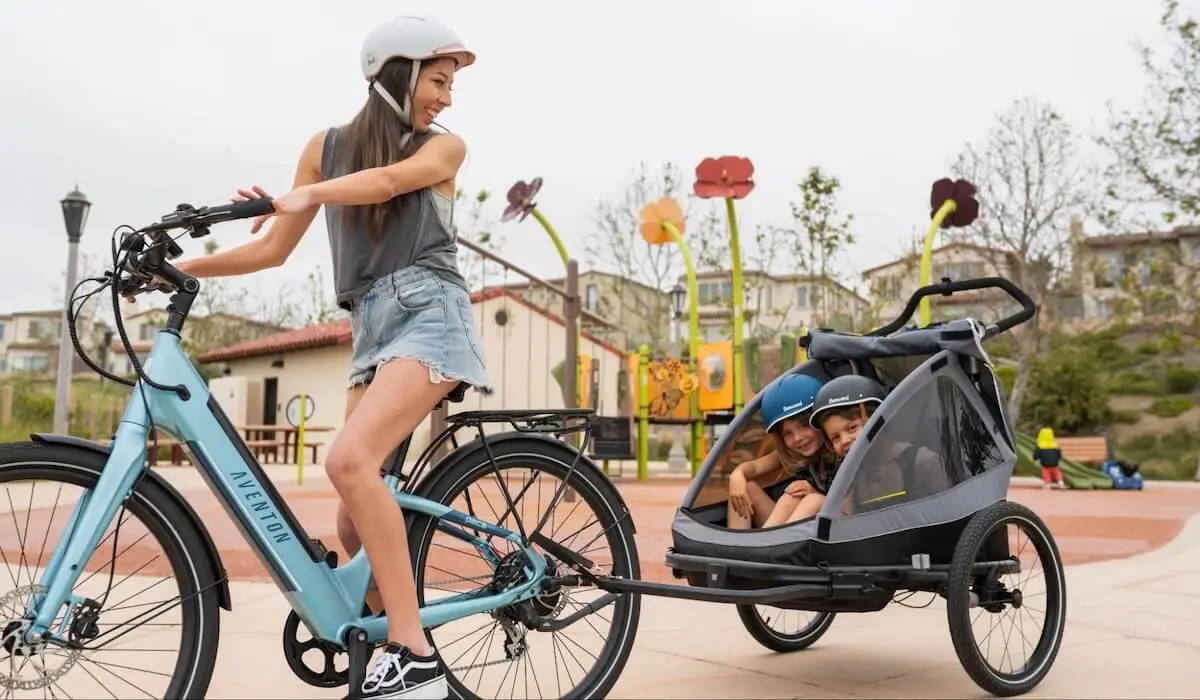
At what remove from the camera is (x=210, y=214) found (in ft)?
7.13

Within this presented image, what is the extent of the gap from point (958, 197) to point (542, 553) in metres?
12.2

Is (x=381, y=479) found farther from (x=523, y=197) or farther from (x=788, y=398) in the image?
(x=523, y=197)

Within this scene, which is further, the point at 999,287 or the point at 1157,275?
the point at 1157,275

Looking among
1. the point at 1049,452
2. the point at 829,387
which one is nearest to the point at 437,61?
the point at 829,387

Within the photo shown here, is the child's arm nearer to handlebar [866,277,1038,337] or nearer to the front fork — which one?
handlebar [866,277,1038,337]

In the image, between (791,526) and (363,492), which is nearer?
(363,492)

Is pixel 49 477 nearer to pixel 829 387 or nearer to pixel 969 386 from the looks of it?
pixel 829 387

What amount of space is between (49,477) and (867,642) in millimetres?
2579

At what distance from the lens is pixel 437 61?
2.42m

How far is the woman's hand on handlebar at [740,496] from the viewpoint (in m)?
3.06

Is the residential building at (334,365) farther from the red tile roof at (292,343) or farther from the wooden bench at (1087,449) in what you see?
the wooden bench at (1087,449)

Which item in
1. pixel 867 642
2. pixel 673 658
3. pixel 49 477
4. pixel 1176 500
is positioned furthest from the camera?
pixel 1176 500

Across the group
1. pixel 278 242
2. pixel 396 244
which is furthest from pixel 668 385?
pixel 396 244

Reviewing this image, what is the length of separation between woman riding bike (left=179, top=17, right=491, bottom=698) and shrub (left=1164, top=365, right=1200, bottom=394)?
40.4m
